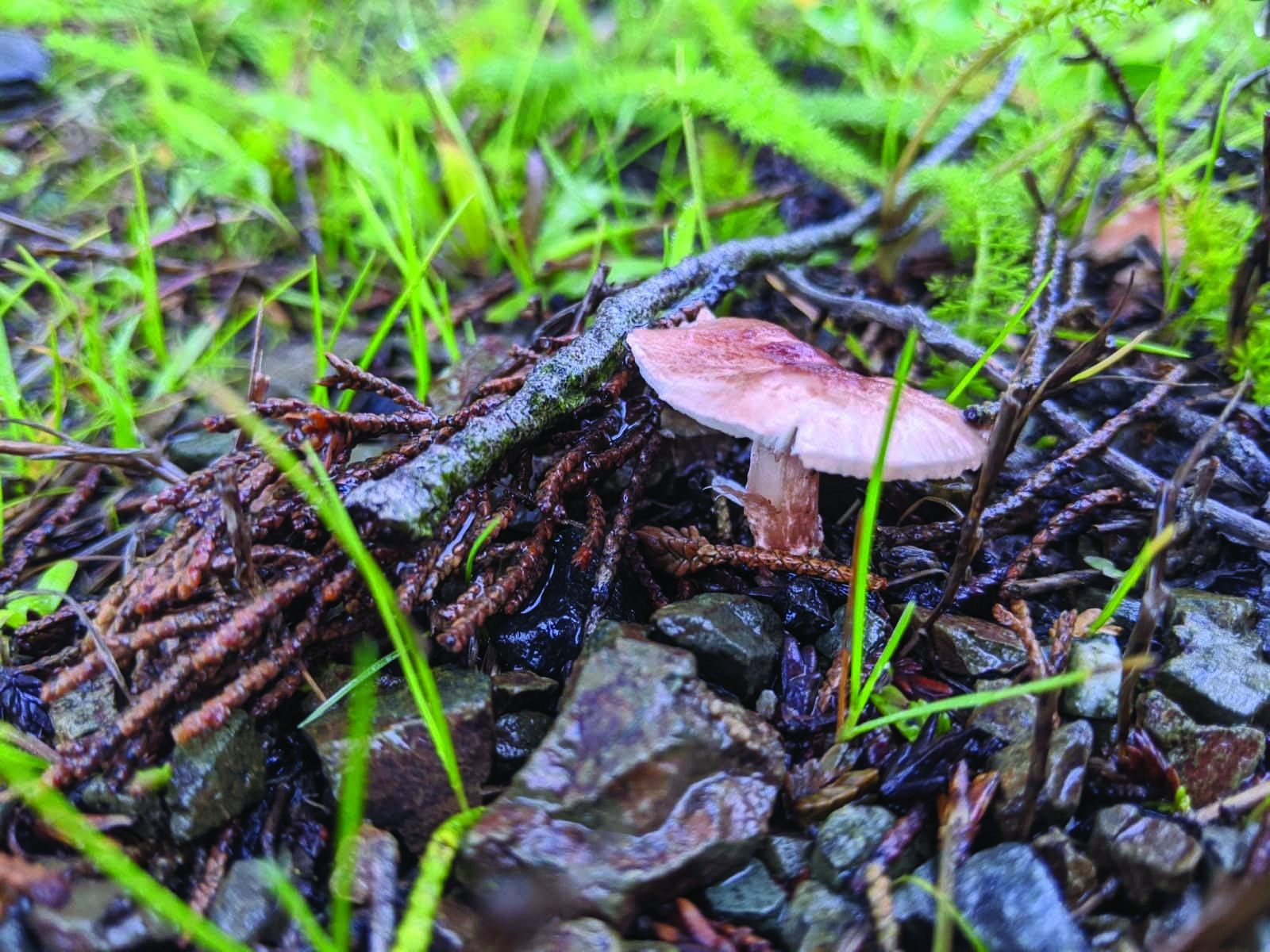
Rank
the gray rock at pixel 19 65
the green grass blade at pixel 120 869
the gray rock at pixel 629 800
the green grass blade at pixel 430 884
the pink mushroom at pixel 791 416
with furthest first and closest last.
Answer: the gray rock at pixel 19 65 → the pink mushroom at pixel 791 416 → the gray rock at pixel 629 800 → the green grass blade at pixel 430 884 → the green grass blade at pixel 120 869

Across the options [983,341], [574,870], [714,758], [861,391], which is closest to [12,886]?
[574,870]

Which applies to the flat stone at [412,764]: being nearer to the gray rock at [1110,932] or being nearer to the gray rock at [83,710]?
the gray rock at [83,710]

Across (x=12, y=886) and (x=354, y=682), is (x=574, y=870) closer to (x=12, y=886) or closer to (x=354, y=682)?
(x=354, y=682)

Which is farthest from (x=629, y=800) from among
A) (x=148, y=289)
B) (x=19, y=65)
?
(x=19, y=65)

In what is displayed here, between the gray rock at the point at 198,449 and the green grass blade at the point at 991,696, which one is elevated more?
the gray rock at the point at 198,449

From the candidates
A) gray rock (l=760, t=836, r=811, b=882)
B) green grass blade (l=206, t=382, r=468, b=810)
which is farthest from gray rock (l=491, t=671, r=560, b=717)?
gray rock (l=760, t=836, r=811, b=882)

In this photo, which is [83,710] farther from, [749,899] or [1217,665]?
[1217,665]

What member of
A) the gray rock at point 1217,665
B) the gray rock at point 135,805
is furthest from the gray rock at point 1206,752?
the gray rock at point 135,805
